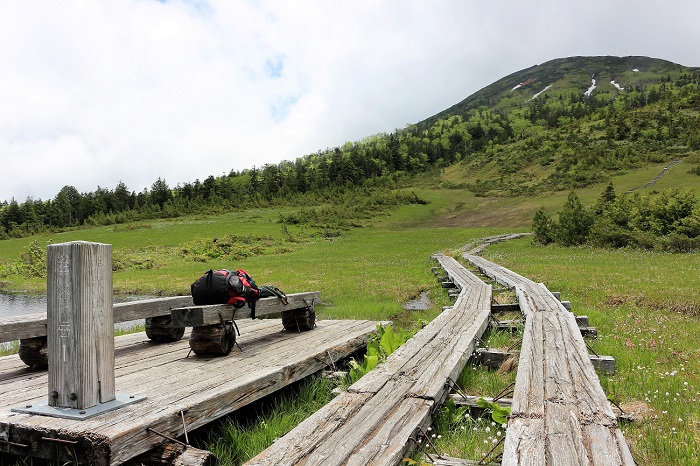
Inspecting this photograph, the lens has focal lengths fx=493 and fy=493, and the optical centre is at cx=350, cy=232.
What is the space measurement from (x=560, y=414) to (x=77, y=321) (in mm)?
3754

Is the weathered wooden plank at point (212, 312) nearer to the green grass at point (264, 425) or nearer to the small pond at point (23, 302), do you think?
the green grass at point (264, 425)

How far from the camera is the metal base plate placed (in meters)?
3.75

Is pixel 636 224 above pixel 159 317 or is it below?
above

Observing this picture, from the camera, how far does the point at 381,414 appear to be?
4023 millimetres

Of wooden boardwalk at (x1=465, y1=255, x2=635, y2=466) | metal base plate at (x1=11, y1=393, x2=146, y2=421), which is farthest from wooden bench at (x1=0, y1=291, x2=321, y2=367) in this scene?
wooden boardwalk at (x1=465, y1=255, x2=635, y2=466)

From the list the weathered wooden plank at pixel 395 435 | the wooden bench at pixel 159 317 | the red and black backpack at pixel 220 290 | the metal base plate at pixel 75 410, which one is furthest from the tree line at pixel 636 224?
the metal base plate at pixel 75 410

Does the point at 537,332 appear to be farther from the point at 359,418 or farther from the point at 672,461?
the point at 359,418

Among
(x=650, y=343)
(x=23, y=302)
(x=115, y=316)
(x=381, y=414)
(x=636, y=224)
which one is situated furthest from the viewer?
(x=636, y=224)

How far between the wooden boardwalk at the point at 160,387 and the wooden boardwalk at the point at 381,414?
1.00 m

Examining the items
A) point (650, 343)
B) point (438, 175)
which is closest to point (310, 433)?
point (650, 343)

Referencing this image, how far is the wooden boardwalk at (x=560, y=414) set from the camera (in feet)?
10.1

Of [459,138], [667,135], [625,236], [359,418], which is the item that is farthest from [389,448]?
[459,138]

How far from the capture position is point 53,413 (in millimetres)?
3795

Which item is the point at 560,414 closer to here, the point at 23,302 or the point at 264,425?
the point at 264,425
